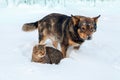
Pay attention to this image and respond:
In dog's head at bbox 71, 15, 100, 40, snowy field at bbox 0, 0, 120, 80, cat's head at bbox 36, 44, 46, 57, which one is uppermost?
dog's head at bbox 71, 15, 100, 40

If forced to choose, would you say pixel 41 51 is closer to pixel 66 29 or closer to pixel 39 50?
pixel 39 50

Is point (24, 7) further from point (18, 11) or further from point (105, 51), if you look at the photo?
point (105, 51)

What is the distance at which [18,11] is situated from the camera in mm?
10547

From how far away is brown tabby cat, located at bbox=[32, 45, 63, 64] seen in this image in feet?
20.7

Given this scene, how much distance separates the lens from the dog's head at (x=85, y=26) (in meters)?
6.39

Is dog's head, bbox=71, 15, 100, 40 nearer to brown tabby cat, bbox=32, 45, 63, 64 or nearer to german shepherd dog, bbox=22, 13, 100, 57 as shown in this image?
german shepherd dog, bbox=22, 13, 100, 57

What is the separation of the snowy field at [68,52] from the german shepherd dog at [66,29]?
22 centimetres

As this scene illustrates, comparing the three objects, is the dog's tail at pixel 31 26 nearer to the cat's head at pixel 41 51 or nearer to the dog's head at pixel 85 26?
the dog's head at pixel 85 26

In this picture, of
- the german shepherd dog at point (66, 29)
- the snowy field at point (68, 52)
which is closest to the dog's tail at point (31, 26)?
the german shepherd dog at point (66, 29)

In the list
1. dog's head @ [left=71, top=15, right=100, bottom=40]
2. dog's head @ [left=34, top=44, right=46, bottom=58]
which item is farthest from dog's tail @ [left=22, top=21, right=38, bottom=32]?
dog's head @ [left=34, top=44, right=46, bottom=58]

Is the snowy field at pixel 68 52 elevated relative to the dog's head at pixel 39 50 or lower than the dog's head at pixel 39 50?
lower

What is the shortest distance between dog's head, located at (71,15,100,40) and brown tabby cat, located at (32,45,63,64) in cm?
46

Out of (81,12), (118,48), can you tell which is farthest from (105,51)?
(81,12)

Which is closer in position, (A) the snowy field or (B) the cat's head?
(A) the snowy field
